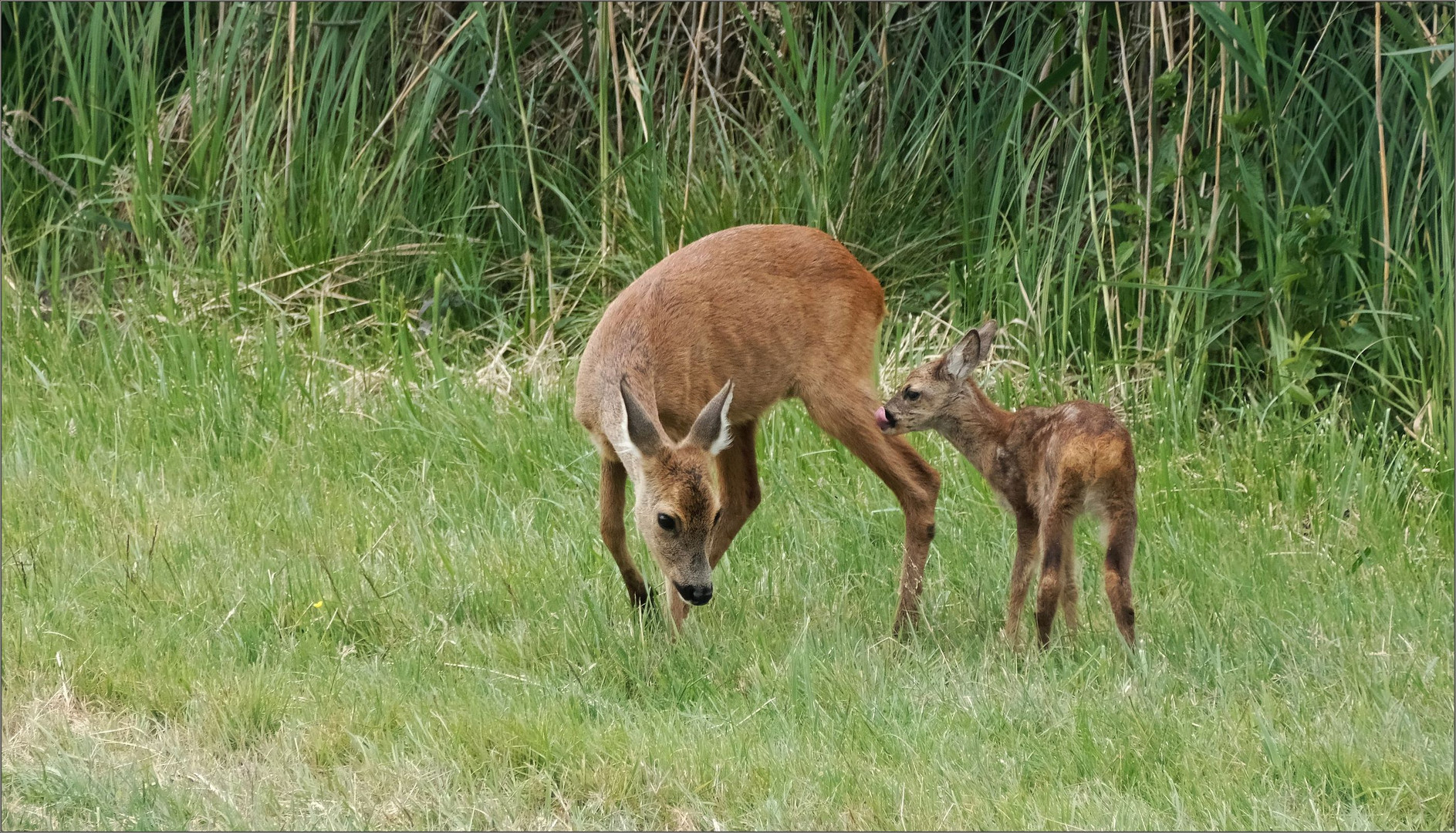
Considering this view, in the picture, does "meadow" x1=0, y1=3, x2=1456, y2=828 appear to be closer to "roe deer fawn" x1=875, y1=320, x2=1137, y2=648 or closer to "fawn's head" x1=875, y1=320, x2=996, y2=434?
"roe deer fawn" x1=875, y1=320, x2=1137, y2=648

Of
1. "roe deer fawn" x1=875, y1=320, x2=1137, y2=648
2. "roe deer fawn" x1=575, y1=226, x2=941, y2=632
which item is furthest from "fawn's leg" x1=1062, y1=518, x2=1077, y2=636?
"roe deer fawn" x1=575, y1=226, x2=941, y2=632

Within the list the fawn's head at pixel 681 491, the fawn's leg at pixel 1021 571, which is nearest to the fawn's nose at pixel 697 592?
the fawn's head at pixel 681 491

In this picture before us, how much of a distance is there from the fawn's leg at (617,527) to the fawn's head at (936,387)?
888 mm

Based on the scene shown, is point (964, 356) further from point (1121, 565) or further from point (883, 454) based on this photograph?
point (1121, 565)

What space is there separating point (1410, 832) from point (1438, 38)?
13.0 ft

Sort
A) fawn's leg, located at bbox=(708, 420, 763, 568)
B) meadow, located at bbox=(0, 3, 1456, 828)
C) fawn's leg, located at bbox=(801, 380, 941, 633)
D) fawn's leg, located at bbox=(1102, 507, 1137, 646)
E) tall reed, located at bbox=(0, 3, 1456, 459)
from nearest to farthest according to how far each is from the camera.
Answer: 1. meadow, located at bbox=(0, 3, 1456, 828)
2. fawn's leg, located at bbox=(1102, 507, 1137, 646)
3. fawn's leg, located at bbox=(801, 380, 941, 633)
4. fawn's leg, located at bbox=(708, 420, 763, 568)
5. tall reed, located at bbox=(0, 3, 1456, 459)

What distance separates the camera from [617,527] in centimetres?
518

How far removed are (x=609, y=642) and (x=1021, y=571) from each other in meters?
1.24

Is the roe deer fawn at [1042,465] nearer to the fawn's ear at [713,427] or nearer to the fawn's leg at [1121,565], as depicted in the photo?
the fawn's leg at [1121,565]

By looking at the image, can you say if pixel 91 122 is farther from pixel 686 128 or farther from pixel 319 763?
pixel 319 763

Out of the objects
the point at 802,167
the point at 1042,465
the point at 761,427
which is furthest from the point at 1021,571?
the point at 802,167

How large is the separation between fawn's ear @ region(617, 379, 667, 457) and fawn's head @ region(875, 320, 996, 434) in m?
0.95

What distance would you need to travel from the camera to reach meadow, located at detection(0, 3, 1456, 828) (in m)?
3.96

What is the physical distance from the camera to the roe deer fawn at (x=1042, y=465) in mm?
4574
